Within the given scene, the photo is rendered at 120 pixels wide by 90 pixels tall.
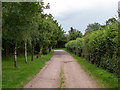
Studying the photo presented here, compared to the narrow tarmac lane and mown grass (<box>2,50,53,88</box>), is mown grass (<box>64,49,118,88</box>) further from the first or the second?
mown grass (<box>2,50,53,88</box>)

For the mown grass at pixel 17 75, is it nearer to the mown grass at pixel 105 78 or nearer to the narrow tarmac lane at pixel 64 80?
the narrow tarmac lane at pixel 64 80

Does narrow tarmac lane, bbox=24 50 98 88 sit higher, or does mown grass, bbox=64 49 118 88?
mown grass, bbox=64 49 118 88

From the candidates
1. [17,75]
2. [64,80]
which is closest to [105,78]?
[64,80]

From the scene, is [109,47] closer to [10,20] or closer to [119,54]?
[119,54]

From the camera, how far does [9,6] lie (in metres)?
7.46

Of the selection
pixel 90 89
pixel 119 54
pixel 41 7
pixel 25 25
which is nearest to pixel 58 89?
pixel 90 89

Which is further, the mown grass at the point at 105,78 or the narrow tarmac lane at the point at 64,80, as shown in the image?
the narrow tarmac lane at the point at 64,80

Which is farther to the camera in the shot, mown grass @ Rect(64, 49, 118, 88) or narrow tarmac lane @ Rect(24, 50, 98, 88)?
narrow tarmac lane @ Rect(24, 50, 98, 88)

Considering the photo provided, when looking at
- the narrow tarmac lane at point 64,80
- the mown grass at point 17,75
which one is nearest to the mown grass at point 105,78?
the narrow tarmac lane at point 64,80

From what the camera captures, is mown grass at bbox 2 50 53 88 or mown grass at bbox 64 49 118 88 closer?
mown grass at bbox 64 49 118 88

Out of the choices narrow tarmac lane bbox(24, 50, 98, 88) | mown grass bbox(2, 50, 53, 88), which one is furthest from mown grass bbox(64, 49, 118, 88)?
mown grass bbox(2, 50, 53, 88)

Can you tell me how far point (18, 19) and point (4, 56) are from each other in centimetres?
1419

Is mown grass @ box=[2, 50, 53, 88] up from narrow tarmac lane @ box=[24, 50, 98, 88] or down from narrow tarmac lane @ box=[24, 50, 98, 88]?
up

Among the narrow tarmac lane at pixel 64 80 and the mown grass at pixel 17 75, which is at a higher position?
the mown grass at pixel 17 75
